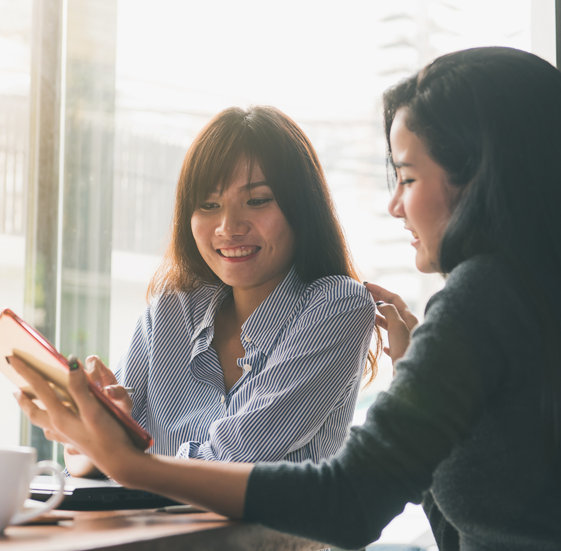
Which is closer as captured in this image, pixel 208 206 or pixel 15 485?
pixel 15 485

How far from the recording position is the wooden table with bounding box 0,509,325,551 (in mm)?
608

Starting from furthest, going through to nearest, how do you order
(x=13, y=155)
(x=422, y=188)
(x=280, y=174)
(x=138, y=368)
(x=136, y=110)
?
(x=136, y=110), (x=13, y=155), (x=138, y=368), (x=280, y=174), (x=422, y=188)

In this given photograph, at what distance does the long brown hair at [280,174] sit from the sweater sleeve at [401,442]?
2.40 ft

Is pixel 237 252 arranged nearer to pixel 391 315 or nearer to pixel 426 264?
pixel 391 315

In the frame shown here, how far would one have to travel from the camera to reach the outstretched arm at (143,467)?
0.70 m

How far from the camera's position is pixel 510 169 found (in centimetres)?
78

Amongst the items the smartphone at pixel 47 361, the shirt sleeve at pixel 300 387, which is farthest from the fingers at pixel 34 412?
the shirt sleeve at pixel 300 387

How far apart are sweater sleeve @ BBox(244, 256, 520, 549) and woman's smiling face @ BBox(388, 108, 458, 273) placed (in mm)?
203

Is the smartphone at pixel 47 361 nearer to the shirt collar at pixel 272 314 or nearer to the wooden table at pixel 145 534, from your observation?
the wooden table at pixel 145 534

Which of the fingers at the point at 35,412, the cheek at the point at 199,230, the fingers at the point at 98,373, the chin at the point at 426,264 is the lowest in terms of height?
the fingers at the point at 98,373

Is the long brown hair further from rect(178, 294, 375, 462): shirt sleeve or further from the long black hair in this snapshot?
the long black hair

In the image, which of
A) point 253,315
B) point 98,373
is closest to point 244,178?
point 253,315

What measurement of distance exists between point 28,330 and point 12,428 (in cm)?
174

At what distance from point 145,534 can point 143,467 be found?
0.08 meters
